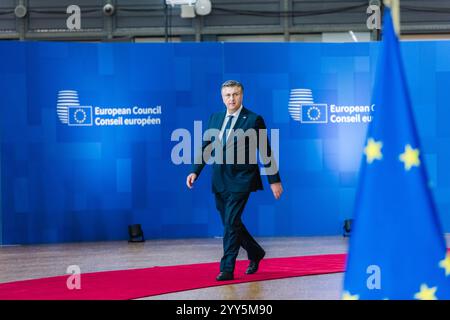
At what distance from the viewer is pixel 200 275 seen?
7.64 metres

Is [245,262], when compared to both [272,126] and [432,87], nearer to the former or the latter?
[272,126]

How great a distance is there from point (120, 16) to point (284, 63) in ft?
33.6

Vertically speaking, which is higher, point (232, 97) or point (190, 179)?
point (232, 97)

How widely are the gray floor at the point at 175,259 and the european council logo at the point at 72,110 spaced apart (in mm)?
1570

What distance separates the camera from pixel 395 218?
4.03m

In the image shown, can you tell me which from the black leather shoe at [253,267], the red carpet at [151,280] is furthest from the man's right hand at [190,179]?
the black leather shoe at [253,267]

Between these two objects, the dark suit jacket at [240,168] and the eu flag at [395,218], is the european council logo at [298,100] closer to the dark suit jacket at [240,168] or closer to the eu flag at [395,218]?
the dark suit jacket at [240,168]

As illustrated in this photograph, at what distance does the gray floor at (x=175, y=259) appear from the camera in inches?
259

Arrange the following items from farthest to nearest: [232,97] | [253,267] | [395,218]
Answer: [253,267] < [232,97] < [395,218]

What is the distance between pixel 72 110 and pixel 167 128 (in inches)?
48.6

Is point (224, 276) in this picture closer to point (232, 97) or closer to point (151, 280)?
point (151, 280)

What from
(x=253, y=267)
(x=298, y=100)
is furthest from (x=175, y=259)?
(x=298, y=100)

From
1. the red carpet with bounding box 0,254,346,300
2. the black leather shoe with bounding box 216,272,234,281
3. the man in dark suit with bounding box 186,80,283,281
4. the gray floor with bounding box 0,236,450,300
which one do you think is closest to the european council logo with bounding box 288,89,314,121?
the gray floor with bounding box 0,236,450,300

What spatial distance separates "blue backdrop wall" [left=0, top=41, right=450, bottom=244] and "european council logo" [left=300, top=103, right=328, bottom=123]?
2 cm
